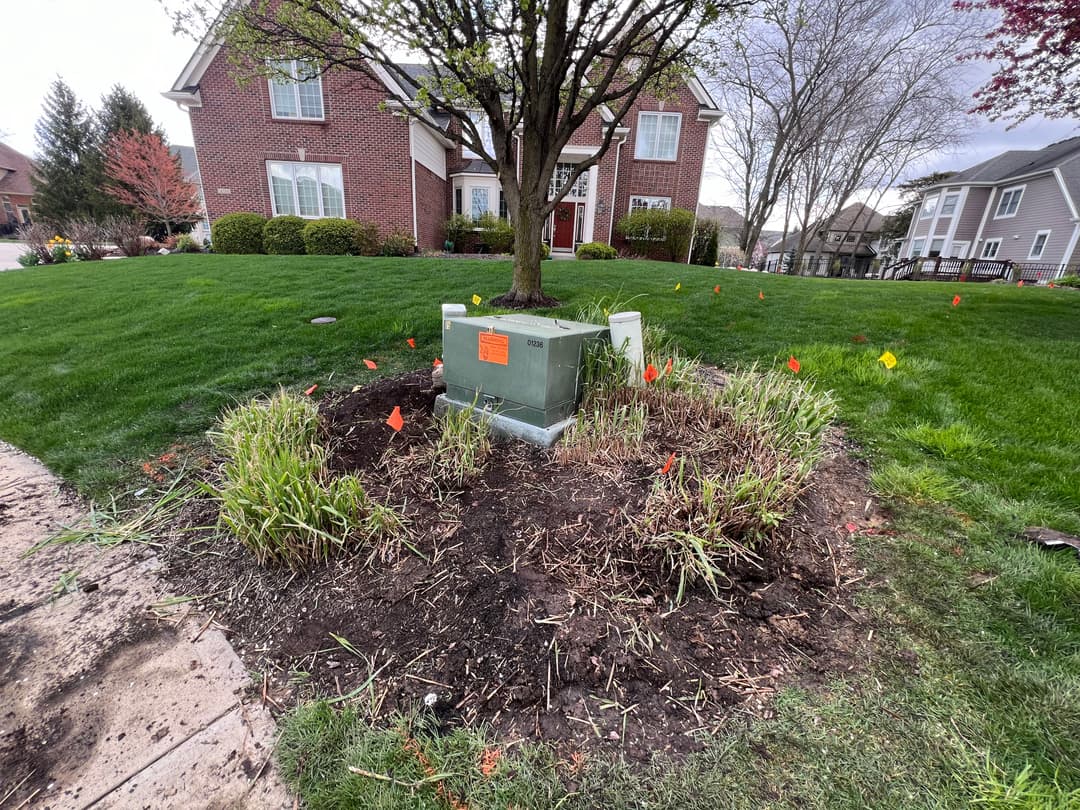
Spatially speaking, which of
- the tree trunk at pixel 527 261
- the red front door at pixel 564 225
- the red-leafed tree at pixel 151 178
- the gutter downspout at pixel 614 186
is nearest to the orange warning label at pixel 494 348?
the tree trunk at pixel 527 261

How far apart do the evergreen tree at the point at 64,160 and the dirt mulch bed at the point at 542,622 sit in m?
33.8

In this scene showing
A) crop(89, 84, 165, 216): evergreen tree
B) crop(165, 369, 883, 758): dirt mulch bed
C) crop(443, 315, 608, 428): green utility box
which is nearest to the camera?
crop(165, 369, 883, 758): dirt mulch bed

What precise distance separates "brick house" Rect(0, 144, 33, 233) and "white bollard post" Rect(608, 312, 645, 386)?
5253cm

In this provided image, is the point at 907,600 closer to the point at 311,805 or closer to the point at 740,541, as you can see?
the point at 740,541

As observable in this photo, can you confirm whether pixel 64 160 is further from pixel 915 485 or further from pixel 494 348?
pixel 915 485

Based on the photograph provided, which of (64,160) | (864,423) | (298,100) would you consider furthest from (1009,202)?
(64,160)

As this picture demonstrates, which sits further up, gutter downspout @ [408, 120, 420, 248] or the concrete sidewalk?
gutter downspout @ [408, 120, 420, 248]

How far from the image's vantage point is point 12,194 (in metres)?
36.0

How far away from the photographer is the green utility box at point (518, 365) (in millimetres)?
2436

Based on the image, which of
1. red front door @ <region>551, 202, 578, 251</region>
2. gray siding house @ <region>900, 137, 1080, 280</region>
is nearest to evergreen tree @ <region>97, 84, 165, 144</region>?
red front door @ <region>551, 202, 578, 251</region>

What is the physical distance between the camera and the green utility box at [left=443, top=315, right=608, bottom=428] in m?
2.44

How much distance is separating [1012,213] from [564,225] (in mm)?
24264

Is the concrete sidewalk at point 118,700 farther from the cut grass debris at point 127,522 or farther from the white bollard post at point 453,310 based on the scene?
the white bollard post at point 453,310

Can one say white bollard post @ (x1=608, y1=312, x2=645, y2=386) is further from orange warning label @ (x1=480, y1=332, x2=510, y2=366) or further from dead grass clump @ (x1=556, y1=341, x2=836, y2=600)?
orange warning label @ (x1=480, y1=332, x2=510, y2=366)
